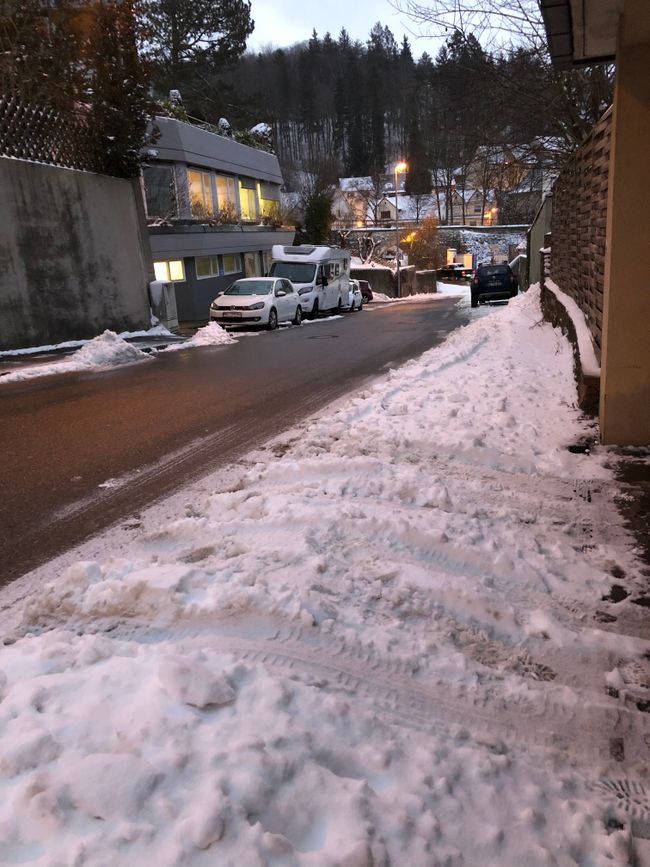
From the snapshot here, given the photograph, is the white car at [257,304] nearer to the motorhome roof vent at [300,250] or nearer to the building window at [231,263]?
the motorhome roof vent at [300,250]

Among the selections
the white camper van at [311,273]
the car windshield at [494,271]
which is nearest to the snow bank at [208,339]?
the white camper van at [311,273]

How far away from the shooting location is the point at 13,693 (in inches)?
93.8

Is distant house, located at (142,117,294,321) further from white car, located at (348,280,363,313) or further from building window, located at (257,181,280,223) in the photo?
white car, located at (348,280,363,313)

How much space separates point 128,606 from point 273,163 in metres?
40.4

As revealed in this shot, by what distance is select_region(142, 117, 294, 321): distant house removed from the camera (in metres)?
27.4

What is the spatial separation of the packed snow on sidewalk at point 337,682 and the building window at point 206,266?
26.1 meters

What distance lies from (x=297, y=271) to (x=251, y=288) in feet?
14.2

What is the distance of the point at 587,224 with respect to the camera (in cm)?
768

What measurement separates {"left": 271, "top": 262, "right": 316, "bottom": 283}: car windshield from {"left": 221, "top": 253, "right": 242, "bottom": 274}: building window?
23.0 feet

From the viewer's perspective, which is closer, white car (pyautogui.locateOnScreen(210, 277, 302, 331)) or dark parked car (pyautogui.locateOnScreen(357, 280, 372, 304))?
white car (pyautogui.locateOnScreen(210, 277, 302, 331))

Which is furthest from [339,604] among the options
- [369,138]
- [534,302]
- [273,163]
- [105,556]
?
[369,138]

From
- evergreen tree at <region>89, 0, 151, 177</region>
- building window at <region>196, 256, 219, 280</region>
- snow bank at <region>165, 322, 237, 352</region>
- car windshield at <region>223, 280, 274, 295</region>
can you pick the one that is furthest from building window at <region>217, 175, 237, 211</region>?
snow bank at <region>165, 322, 237, 352</region>

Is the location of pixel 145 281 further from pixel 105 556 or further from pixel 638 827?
pixel 638 827

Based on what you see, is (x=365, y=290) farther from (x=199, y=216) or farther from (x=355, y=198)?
(x=355, y=198)
